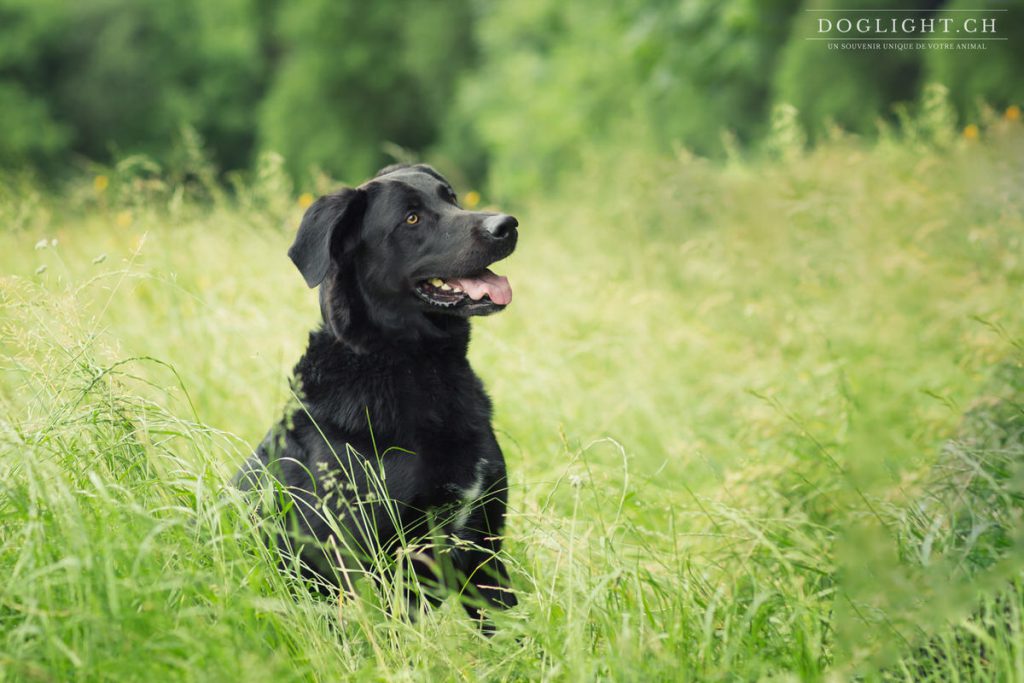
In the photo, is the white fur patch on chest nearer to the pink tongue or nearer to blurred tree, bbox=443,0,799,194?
the pink tongue

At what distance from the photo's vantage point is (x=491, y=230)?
9.75 feet

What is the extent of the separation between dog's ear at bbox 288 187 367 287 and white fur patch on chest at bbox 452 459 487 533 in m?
0.74

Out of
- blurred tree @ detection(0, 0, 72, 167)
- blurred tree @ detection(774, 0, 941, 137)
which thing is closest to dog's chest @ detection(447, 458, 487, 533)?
blurred tree @ detection(774, 0, 941, 137)

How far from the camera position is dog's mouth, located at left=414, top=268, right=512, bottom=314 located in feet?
9.66

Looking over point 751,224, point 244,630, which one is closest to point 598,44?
point 751,224

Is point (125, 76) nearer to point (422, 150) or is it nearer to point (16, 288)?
point (422, 150)

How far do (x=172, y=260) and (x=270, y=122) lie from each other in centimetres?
1901

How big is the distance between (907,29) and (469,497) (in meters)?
9.46

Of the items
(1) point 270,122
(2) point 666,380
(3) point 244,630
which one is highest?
(1) point 270,122

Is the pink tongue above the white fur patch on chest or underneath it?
above

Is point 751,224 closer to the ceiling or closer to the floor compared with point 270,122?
closer to the floor

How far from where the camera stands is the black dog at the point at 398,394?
255 cm

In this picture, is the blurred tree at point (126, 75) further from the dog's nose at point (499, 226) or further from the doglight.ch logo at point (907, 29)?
the dog's nose at point (499, 226)

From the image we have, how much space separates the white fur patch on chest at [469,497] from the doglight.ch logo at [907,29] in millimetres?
7361
